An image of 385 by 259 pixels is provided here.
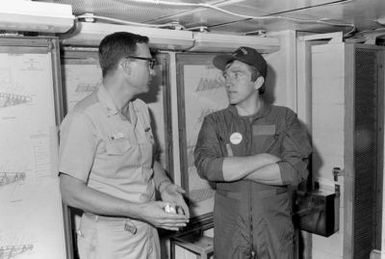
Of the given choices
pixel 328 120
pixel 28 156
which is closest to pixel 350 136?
pixel 328 120

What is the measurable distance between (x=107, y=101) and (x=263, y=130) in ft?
2.74

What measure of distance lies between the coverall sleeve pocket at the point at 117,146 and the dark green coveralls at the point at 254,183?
461mm

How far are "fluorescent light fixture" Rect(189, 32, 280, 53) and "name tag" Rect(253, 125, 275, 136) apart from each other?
0.64 m

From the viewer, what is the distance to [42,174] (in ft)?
6.01

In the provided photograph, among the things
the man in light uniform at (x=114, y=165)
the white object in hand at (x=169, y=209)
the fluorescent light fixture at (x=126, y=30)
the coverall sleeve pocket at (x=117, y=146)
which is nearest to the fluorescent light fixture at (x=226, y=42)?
the fluorescent light fixture at (x=126, y=30)

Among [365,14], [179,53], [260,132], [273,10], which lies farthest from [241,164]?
[365,14]

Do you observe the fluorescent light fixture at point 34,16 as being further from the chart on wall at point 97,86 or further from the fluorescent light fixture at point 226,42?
the fluorescent light fixture at point 226,42

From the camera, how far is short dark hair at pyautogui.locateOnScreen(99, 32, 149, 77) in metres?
1.71

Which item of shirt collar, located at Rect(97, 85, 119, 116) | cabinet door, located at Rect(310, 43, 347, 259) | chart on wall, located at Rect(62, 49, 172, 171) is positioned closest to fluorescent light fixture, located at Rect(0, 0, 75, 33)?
shirt collar, located at Rect(97, 85, 119, 116)

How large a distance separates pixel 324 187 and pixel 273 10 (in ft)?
5.22

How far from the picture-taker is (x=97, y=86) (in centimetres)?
217

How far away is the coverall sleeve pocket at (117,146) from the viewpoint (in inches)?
65.3

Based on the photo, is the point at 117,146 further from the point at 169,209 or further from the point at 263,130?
the point at 263,130

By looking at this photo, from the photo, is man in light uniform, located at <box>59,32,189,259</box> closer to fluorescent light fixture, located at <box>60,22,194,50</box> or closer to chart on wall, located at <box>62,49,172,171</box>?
fluorescent light fixture, located at <box>60,22,194,50</box>
